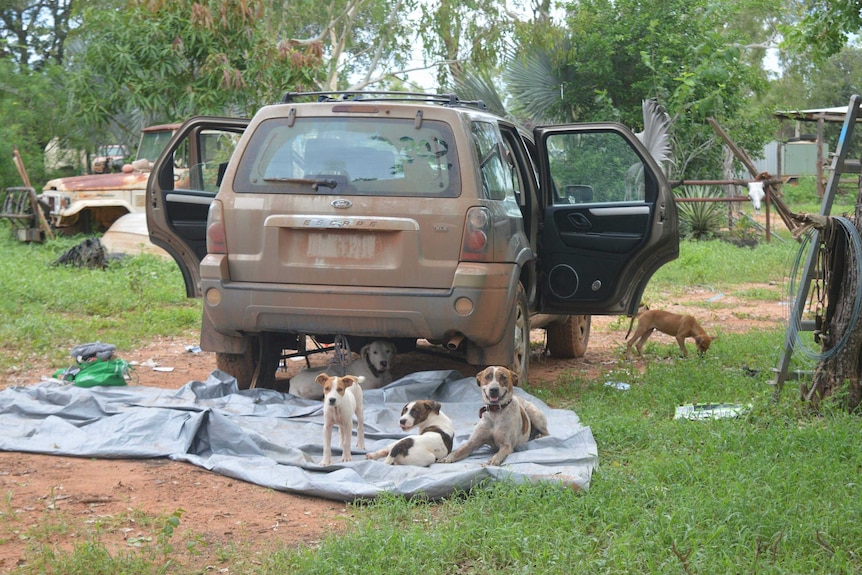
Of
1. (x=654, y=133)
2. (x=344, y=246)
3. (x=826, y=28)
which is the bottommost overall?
(x=344, y=246)

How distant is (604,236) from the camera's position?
7.78m

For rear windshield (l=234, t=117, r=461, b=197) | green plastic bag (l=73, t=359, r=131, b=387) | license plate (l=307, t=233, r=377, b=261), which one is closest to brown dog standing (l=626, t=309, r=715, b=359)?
rear windshield (l=234, t=117, r=461, b=197)

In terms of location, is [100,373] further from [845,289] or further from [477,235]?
[845,289]

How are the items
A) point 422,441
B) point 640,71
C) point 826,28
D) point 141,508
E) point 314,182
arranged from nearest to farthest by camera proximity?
point 141,508 → point 422,441 → point 314,182 → point 826,28 → point 640,71

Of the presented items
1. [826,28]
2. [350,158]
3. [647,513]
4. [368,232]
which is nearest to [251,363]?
[368,232]

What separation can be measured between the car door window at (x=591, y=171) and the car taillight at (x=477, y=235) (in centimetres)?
178

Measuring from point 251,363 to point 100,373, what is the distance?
1067 millimetres

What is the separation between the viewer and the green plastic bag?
723 centimetres

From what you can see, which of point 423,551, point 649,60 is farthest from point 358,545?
point 649,60

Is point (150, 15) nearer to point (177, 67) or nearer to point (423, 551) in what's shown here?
point (177, 67)

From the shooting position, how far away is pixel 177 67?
18281mm

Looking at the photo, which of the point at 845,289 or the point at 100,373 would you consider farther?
the point at 100,373

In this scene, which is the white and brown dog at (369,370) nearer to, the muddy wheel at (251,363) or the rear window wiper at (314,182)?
the muddy wheel at (251,363)

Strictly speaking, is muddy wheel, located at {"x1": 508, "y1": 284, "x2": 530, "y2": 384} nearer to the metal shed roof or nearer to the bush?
the metal shed roof
